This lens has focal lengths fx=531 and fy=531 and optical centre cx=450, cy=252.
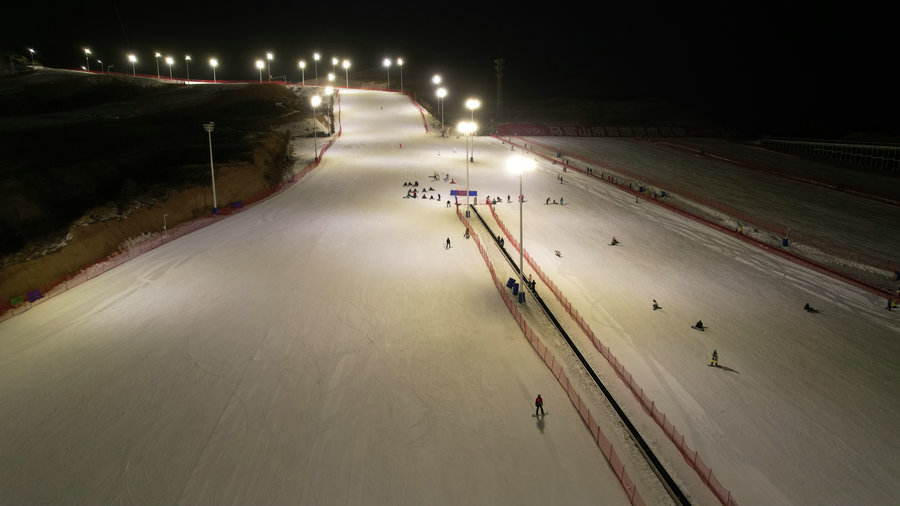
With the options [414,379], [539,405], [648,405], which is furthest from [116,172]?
[648,405]

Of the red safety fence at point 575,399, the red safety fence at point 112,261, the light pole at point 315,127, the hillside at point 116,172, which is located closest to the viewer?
the red safety fence at point 575,399

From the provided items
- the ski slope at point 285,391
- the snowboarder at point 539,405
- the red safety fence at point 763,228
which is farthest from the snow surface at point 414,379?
the red safety fence at point 763,228

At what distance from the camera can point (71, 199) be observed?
28.1 meters

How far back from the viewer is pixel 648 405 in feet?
46.1

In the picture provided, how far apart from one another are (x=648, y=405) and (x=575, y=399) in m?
1.94

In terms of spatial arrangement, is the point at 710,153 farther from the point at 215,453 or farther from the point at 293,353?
the point at 215,453

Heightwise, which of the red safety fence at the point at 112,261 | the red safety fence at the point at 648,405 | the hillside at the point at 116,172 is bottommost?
the red safety fence at the point at 648,405

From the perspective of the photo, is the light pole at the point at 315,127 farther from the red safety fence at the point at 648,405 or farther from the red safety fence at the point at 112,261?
the red safety fence at the point at 648,405

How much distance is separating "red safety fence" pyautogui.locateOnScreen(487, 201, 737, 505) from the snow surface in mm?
272

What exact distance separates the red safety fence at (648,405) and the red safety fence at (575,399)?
1665mm

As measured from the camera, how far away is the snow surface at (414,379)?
447 inches

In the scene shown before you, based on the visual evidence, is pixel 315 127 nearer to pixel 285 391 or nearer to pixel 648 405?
pixel 285 391

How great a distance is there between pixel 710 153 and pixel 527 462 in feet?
173

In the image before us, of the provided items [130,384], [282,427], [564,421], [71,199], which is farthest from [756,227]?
[71,199]
